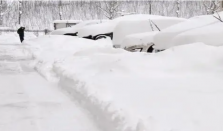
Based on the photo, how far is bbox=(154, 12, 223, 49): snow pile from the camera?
6.59m

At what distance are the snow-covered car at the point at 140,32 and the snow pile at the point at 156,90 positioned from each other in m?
2.23

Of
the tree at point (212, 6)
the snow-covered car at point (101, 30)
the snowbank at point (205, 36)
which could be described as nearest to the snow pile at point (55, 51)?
the snow-covered car at point (101, 30)

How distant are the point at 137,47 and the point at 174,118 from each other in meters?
5.92

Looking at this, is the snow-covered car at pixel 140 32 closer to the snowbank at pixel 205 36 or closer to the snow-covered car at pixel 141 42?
the snow-covered car at pixel 141 42

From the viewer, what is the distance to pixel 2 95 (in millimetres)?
6352

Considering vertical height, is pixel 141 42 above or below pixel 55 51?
above

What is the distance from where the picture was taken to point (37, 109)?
5.34 metres

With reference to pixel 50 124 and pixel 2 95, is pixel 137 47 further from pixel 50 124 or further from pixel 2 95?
pixel 50 124

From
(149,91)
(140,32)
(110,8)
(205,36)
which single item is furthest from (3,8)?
(149,91)

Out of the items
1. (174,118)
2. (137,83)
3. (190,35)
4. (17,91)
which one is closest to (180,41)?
(190,35)

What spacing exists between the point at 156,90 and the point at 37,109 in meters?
1.74

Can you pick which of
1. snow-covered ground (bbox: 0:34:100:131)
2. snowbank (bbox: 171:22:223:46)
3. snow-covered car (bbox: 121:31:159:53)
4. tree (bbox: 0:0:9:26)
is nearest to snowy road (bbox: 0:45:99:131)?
snow-covered ground (bbox: 0:34:100:131)

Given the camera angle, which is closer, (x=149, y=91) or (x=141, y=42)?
(x=149, y=91)

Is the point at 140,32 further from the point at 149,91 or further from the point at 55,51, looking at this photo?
the point at 149,91
